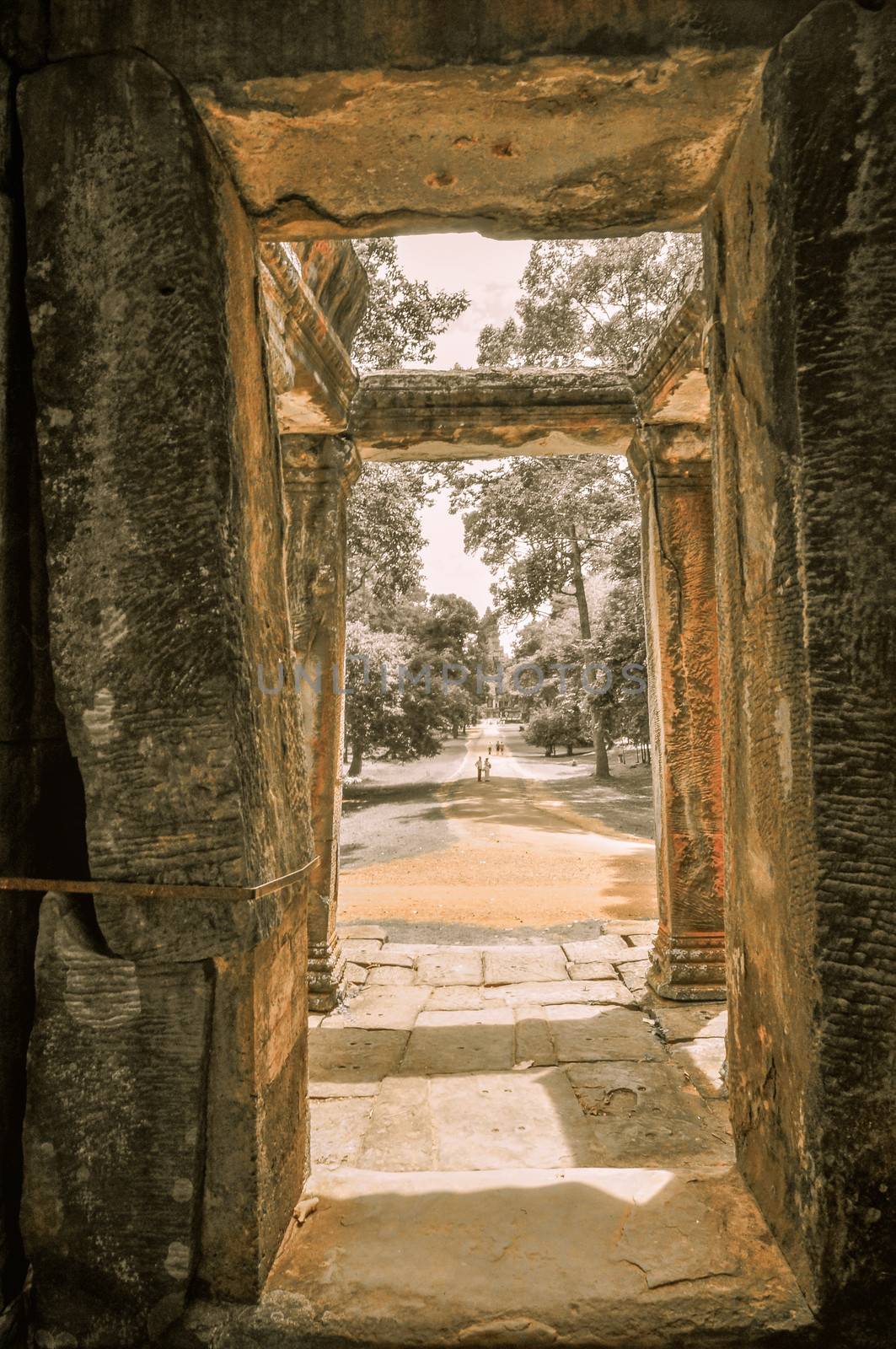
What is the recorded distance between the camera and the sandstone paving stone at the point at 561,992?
13.8ft

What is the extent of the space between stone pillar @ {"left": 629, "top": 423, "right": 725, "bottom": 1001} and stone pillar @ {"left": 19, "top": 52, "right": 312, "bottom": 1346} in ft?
10.7

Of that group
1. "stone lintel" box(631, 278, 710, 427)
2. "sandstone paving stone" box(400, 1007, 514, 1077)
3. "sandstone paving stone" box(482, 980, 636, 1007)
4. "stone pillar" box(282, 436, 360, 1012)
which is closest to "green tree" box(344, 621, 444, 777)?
"stone pillar" box(282, 436, 360, 1012)

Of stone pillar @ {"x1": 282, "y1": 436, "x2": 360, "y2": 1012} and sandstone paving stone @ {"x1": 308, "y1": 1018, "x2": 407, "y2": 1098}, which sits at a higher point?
stone pillar @ {"x1": 282, "y1": 436, "x2": 360, "y2": 1012}

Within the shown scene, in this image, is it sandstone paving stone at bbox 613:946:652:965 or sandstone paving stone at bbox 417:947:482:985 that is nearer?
sandstone paving stone at bbox 417:947:482:985

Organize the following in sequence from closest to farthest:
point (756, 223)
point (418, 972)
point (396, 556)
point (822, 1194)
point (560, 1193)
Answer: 1. point (822, 1194)
2. point (756, 223)
3. point (560, 1193)
4. point (418, 972)
5. point (396, 556)

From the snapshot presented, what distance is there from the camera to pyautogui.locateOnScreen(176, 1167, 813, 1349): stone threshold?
1456 millimetres

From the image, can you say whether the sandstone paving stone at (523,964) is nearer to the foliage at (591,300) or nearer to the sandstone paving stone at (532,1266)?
the sandstone paving stone at (532,1266)

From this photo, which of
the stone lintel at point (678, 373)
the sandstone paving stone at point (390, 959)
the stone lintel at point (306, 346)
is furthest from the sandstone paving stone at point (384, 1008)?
the stone lintel at point (678, 373)

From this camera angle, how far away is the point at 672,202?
1.97 m

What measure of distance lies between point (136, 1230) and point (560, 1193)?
0.96 metres

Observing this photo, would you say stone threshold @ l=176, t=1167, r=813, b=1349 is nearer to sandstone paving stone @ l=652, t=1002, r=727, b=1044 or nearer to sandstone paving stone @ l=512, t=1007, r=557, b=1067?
sandstone paving stone @ l=512, t=1007, r=557, b=1067

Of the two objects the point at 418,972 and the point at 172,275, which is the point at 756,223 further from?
the point at 418,972

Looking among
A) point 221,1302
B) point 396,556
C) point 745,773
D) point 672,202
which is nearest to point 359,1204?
point 221,1302

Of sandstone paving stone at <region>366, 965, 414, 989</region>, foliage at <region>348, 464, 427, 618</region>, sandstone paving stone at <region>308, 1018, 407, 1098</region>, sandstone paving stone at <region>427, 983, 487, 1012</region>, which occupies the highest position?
foliage at <region>348, 464, 427, 618</region>
